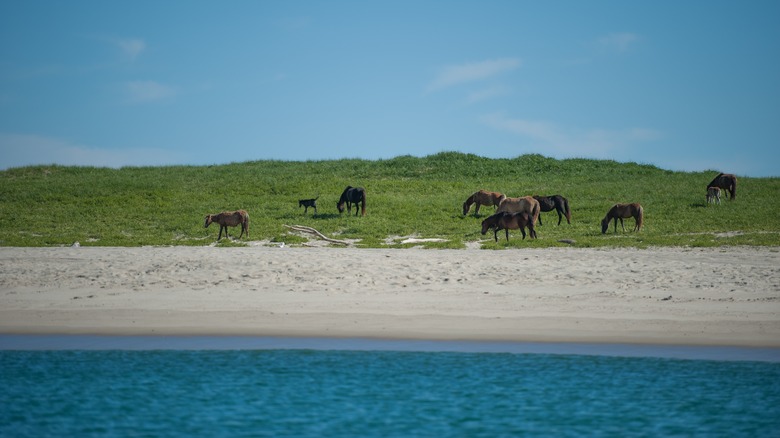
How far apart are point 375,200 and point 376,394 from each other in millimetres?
27306

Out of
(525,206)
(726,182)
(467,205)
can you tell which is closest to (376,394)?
(525,206)

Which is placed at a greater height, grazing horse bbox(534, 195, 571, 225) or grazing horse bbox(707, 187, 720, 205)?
grazing horse bbox(707, 187, 720, 205)

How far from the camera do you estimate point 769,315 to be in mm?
15320

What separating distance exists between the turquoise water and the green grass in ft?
40.9

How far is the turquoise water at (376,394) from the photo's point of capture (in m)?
10.8

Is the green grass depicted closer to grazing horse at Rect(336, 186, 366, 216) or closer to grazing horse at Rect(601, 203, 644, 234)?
grazing horse at Rect(601, 203, 644, 234)

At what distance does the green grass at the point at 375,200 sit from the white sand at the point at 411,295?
4876 mm

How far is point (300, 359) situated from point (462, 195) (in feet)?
94.7

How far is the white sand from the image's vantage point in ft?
49.6

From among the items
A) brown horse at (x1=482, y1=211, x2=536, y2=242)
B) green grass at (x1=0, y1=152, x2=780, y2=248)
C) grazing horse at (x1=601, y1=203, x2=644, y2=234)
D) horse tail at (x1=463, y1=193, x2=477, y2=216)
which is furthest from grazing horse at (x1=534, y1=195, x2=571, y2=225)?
brown horse at (x1=482, y1=211, x2=536, y2=242)

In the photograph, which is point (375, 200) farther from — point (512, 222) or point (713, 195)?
point (713, 195)

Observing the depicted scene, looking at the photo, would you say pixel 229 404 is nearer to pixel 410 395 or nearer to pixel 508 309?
pixel 410 395

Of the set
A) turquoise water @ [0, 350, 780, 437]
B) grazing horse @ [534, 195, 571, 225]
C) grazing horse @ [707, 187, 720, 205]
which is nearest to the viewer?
turquoise water @ [0, 350, 780, 437]

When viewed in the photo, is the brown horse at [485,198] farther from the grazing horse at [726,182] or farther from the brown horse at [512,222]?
the grazing horse at [726,182]
